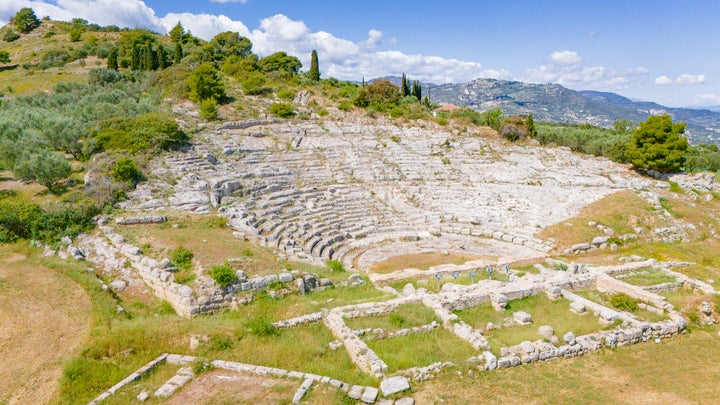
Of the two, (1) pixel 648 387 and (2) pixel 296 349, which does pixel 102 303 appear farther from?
(1) pixel 648 387

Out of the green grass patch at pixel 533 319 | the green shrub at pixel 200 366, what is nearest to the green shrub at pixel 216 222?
the green shrub at pixel 200 366

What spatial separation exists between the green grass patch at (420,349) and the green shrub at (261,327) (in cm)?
278

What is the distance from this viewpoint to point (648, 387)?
9.96m

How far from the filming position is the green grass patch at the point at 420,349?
34.3 ft

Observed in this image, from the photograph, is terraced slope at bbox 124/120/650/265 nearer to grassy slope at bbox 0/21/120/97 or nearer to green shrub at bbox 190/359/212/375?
green shrub at bbox 190/359/212/375

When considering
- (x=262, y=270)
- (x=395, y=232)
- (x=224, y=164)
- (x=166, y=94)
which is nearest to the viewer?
(x=262, y=270)

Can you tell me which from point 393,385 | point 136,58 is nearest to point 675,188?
point 393,385

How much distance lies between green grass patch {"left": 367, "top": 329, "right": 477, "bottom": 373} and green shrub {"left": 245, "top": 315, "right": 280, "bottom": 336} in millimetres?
2784

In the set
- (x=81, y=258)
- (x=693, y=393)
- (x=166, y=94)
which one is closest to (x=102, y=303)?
(x=81, y=258)

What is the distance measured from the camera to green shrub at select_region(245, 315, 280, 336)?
1146 centimetres

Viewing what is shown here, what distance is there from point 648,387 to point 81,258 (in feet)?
61.7

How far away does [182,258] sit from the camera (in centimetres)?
1473

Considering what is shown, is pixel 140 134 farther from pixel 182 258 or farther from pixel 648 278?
pixel 648 278

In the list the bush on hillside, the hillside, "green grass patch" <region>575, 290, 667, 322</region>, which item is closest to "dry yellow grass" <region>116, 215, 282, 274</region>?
the hillside
